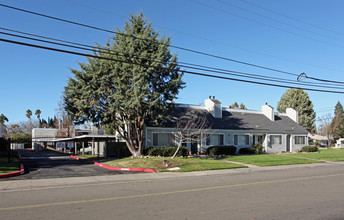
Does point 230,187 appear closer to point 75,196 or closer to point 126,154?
point 75,196

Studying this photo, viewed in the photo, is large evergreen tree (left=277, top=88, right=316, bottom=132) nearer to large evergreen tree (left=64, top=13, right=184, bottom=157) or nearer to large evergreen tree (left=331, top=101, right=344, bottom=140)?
large evergreen tree (left=331, top=101, right=344, bottom=140)

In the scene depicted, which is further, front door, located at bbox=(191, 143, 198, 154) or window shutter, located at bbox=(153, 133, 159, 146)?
front door, located at bbox=(191, 143, 198, 154)

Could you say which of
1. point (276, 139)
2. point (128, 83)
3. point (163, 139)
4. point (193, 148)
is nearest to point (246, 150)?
point (276, 139)

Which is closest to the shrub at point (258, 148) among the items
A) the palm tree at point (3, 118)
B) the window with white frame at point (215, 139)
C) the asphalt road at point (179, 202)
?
the window with white frame at point (215, 139)

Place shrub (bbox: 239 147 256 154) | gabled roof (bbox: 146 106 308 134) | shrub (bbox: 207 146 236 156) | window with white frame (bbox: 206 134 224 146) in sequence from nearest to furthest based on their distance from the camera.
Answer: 1. shrub (bbox: 207 146 236 156)
2. gabled roof (bbox: 146 106 308 134)
3. window with white frame (bbox: 206 134 224 146)
4. shrub (bbox: 239 147 256 154)

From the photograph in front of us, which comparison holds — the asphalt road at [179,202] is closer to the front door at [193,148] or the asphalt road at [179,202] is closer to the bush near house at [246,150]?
the front door at [193,148]

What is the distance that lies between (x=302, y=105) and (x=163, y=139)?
48.0m

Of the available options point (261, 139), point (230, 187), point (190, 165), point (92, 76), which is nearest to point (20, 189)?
point (230, 187)

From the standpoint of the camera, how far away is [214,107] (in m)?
33.6

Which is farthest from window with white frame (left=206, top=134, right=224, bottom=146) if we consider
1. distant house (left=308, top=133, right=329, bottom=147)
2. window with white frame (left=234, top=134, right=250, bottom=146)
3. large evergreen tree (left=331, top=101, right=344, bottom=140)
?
distant house (left=308, top=133, right=329, bottom=147)

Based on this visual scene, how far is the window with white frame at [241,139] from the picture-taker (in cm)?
3287

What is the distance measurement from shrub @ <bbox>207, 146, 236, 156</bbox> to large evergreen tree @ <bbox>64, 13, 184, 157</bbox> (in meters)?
7.70

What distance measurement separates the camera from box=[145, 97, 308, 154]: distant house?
2817 centimetres

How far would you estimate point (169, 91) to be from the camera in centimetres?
2375
